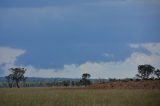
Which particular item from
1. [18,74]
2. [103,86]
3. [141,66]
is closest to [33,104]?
[103,86]

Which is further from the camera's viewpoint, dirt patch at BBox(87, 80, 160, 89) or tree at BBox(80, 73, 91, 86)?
tree at BBox(80, 73, 91, 86)

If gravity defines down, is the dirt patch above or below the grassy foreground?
above

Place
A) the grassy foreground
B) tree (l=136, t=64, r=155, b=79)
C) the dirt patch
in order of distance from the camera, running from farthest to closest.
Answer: tree (l=136, t=64, r=155, b=79)
the dirt patch
the grassy foreground

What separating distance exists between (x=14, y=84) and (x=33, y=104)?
12620 cm

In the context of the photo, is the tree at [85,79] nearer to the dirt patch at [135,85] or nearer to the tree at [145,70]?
the tree at [145,70]

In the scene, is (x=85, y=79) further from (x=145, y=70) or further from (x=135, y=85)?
(x=135, y=85)

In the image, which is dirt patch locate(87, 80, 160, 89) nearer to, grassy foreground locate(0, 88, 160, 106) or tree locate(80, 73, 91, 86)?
grassy foreground locate(0, 88, 160, 106)

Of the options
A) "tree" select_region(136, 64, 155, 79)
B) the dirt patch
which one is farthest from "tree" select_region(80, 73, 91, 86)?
the dirt patch

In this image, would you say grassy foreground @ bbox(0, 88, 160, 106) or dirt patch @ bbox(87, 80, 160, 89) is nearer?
grassy foreground @ bbox(0, 88, 160, 106)

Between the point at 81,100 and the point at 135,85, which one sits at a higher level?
the point at 135,85

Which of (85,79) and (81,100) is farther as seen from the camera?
(85,79)

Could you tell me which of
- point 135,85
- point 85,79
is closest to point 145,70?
point 85,79

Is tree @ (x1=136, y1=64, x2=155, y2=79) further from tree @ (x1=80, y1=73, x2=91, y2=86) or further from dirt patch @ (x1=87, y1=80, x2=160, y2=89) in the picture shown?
dirt patch @ (x1=87, y1=80, x2=160, y2=89)

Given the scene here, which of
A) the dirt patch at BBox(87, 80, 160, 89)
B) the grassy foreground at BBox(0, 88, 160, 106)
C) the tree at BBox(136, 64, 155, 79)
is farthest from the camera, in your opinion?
the tree at BBox(136, 64, 155, 79)
